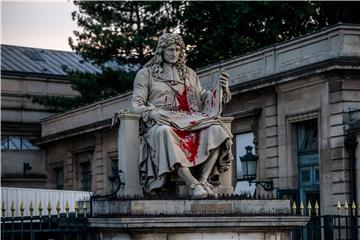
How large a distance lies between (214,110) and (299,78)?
14.1 metres

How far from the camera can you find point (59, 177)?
4703 centimetres

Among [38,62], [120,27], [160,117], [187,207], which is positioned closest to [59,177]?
[120,27]

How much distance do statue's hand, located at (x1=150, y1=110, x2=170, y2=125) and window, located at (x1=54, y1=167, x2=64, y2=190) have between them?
104ft

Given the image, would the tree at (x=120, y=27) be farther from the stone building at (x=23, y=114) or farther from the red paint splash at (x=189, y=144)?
the red paint splash at (x=189, y=144)

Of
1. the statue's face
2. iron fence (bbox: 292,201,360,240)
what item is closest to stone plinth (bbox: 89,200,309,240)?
iron fence (bbox: 292,201,360,240)

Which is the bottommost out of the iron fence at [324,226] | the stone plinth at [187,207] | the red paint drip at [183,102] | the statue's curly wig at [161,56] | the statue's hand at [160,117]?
the iron fence at [324,226]

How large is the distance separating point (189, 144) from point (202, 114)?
63 cm

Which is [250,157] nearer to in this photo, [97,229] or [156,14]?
[97,229]

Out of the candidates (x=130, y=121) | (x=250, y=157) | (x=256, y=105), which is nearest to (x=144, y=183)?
(x=130, y=121)

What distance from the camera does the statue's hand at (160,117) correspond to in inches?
572

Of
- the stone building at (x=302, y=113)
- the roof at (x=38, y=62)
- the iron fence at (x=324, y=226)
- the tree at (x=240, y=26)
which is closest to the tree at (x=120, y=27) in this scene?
the tree at (x=240, y=26)

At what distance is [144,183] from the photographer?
14812 mm

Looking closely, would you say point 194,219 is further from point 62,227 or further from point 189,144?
point 62,227

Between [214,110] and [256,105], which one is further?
[256,105]
